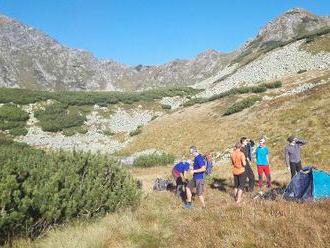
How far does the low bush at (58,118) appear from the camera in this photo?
226 feet

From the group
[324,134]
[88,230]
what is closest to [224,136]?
[324,134]

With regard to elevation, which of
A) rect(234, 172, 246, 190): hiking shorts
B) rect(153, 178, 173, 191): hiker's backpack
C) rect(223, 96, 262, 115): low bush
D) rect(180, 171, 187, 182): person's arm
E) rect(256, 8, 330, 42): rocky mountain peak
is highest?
rect(256, 8, 330, 42): rocky mountain peak

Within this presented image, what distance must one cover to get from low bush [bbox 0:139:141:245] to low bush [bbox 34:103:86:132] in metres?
54.5

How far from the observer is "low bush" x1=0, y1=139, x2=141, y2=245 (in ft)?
35.4

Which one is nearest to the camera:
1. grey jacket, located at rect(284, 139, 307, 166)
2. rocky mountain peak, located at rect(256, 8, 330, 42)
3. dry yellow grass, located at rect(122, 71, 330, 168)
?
grey jacket, located at rect(284, 139, 307, 166)

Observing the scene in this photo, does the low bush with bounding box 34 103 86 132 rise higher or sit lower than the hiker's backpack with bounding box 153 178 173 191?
higher

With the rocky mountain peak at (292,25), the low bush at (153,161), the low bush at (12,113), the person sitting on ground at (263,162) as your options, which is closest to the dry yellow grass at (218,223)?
the person sitting on ground at (263,162)

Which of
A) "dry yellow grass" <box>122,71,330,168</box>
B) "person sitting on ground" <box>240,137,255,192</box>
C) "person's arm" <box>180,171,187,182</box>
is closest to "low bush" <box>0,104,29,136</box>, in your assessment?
"dry yellow grass" <box>122,71,330,168</box>

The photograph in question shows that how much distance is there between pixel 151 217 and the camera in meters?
13.0

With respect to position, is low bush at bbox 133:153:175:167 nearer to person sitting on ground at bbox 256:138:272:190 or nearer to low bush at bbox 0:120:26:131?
person sitting on ground at bbox 256:138:272:190

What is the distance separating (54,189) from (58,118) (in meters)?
63.4

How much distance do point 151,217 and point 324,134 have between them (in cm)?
1799

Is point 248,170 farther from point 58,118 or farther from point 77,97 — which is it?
point 77,97

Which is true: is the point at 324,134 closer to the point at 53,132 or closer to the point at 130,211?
the point at 130,211
